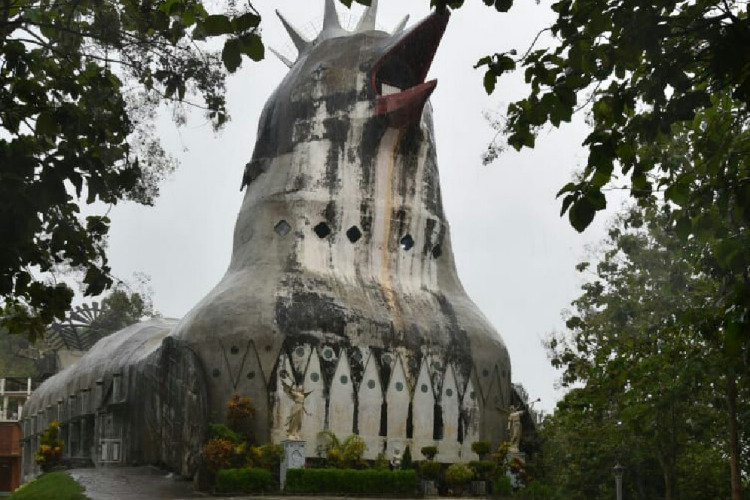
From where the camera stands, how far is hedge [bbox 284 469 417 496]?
21656 millimetres

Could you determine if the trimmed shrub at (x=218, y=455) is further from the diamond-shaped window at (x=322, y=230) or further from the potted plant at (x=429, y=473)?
the diamond-shaped window at (x=322, y=230)

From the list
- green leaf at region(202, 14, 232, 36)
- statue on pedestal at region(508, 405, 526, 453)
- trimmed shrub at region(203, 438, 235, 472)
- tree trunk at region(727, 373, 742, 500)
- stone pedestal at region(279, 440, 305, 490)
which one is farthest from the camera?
statue on pedestal at region(508, 405, 526, 453)

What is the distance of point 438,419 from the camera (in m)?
25.3

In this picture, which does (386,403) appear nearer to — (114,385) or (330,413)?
(330,413)

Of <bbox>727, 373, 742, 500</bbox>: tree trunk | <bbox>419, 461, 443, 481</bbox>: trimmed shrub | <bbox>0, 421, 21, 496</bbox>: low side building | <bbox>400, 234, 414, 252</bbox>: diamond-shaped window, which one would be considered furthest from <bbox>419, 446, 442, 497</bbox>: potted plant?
<bbox>0, 421, 21, 496</bbox>: low side building

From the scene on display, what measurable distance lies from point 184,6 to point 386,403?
17.8 meters

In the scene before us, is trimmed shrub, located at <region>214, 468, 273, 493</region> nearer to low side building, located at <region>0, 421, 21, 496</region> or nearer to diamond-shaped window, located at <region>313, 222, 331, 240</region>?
diamond-shaped window, located at <region>313, 222, 331, 240</region>

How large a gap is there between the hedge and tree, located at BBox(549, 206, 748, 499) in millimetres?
3587

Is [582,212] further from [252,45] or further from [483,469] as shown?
[483,469]

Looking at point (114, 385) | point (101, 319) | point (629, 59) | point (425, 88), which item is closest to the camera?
point (629, 59)

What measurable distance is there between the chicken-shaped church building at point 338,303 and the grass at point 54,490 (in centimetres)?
258

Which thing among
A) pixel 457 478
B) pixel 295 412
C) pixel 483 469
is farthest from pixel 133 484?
pixel 483 469

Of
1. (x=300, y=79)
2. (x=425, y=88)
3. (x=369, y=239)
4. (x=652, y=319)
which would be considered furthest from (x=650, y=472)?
(x=300, y=79)

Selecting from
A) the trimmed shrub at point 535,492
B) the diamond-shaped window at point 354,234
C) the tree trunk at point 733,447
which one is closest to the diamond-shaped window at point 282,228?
the diamond-shaped window at point 354,234
